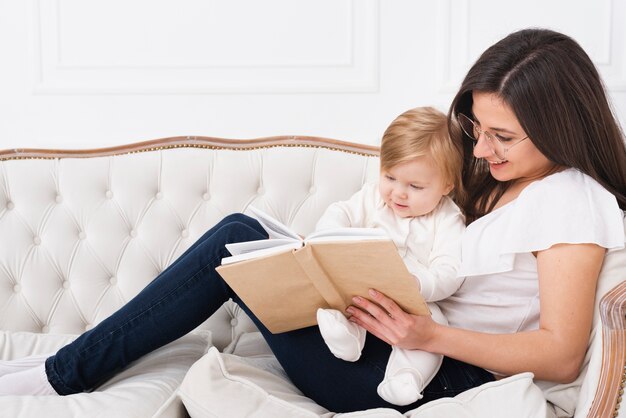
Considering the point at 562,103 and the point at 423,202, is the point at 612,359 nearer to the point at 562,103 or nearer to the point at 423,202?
the point at 562,103

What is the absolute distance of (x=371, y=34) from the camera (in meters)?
2.27

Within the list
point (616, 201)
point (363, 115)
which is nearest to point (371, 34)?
point (363, 115)

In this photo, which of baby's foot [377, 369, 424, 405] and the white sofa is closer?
baby's foot [377, 369, 424, 405]

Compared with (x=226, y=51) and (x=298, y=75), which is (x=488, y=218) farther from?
(x=226, y=51)

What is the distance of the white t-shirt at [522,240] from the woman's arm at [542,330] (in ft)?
0.16

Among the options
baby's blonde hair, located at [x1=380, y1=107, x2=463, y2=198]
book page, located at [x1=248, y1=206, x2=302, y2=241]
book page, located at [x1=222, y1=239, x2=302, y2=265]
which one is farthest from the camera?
baby's blonde hair, located at [x1=380, y1=107, x2=463, y2=198]

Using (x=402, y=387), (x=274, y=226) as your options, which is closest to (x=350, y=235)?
(x=274, y=226)

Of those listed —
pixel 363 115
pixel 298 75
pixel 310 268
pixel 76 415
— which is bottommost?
pixel 76 415

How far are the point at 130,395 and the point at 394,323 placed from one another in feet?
1.99

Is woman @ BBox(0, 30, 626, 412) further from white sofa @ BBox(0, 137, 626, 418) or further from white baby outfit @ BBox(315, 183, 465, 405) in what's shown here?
white sofa @ BBox(0, 137, 626, 418)

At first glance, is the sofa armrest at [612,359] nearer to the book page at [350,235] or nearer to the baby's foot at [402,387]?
the baby's foot at [402,387]

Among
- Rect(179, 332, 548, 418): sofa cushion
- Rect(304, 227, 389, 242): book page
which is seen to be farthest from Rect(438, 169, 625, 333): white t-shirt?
Rect(304, 227, 389, 242): book page

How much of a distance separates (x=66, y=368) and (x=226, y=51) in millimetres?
1265

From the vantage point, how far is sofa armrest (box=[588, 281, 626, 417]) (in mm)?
1099
